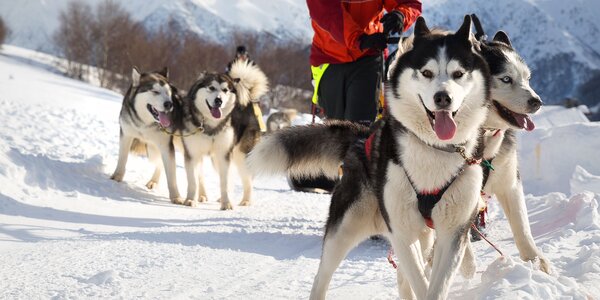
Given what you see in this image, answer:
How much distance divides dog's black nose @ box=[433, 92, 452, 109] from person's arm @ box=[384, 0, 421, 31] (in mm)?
1551

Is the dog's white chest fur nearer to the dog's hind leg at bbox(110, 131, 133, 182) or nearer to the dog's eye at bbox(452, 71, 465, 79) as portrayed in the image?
the dog's hind leg at bbox(110, 131, 133, 182)

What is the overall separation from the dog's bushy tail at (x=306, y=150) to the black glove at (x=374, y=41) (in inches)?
30.3

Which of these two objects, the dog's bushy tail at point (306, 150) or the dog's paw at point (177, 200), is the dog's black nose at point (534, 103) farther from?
the dog's paw at point (177, 200)

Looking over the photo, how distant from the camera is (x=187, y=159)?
21.5 feet

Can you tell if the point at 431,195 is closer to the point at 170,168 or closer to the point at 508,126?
the point at 508,126

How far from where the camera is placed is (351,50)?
13.3ft

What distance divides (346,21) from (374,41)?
297 millimetres

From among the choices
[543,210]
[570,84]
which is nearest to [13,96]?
[543,210]

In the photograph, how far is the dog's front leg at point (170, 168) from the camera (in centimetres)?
655

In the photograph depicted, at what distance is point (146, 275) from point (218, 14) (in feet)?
434

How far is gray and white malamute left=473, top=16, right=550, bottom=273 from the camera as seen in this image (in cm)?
297

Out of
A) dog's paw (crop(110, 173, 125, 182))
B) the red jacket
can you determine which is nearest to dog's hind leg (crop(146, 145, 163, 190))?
dog's paw (crop(110, 173, 125, 182))

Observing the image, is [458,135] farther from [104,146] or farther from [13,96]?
[13,96]

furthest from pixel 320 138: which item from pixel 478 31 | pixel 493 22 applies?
pixel 493 22
